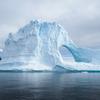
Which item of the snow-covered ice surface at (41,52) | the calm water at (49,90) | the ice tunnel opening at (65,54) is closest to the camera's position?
the calm water at (49,90)

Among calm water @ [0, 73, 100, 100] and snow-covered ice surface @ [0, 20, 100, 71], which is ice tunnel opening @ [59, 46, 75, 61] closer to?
snow-covered ice surface @ [0, 20, 100, 71]

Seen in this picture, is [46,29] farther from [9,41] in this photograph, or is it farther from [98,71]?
[98,71]

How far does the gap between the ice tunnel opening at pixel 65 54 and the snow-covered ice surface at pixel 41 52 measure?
237 cm

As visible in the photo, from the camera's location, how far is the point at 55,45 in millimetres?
61312

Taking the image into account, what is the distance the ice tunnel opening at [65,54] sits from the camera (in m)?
66.5

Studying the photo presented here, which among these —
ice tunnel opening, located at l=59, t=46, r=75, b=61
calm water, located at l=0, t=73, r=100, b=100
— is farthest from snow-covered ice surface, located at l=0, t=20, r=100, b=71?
calm water, located at l=0, t=73, r=100, b=100

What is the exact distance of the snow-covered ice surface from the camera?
59456mm

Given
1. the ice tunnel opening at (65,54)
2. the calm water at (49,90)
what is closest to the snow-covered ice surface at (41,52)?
the ice tunnel opening at (65,54)

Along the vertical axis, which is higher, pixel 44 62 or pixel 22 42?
pixel 22 42

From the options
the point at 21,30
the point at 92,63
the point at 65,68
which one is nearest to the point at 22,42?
the point at 21,30

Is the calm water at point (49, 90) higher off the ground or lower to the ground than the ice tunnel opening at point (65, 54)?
lower

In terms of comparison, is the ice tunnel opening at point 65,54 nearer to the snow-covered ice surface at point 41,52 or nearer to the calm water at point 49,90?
the snow-covered ice surface at point 41,52

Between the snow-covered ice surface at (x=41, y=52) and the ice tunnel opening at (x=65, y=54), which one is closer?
the snow-covered ice surface at (x=41, y=52)

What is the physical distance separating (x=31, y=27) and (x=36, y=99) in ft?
141
